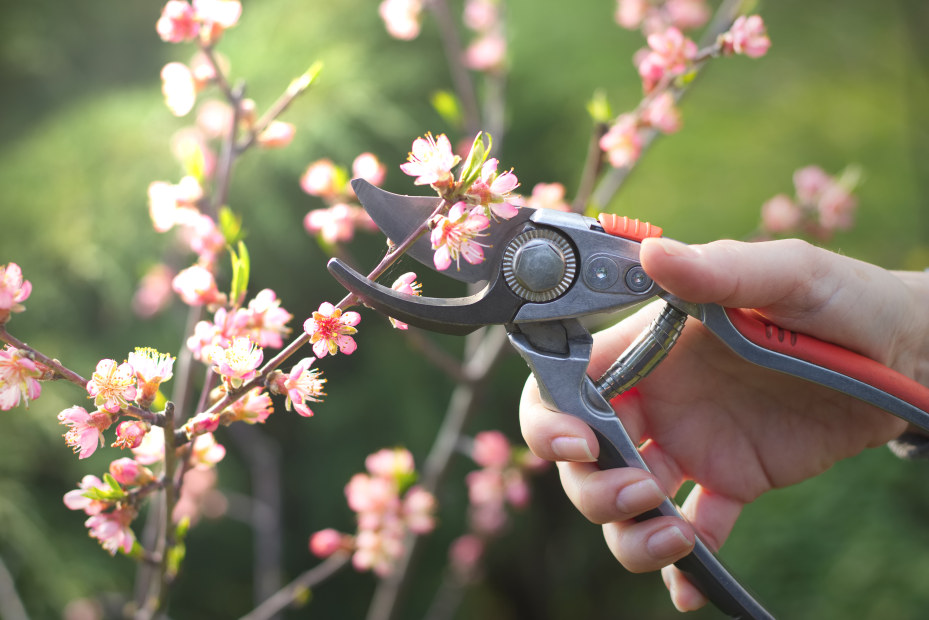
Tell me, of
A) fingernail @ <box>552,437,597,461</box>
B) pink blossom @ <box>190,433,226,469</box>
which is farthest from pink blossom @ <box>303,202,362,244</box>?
fingernail @ <box>552,437,597,461</box>

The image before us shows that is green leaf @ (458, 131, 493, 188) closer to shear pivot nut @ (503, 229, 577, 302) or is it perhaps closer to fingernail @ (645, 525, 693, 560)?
shear pivot nut @ (503, 229, 577, 302)

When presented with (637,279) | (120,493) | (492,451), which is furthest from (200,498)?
(637,279)

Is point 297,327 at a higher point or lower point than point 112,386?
higher

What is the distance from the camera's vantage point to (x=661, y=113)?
0.98 metres

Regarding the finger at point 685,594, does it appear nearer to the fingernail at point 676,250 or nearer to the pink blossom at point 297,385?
the fingernail at point 676,250

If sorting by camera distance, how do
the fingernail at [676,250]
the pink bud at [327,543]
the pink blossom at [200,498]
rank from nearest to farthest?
the fingernail at [676,250], the pink bud at [327,543], the pink blossom at [200,498]

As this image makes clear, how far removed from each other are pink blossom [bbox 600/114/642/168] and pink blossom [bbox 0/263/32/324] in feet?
2.31

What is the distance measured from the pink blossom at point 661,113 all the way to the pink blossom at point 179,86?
614mm

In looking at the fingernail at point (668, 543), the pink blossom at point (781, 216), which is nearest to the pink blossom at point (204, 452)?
the fingernail at point (668, 543)

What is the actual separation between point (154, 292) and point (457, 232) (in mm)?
1116

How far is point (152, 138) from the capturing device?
168cm

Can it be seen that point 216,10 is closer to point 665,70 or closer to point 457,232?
point 457,232

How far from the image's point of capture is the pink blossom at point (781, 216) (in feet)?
4.18

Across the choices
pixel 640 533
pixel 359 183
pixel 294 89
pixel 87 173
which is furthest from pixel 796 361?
pixel 87 173
